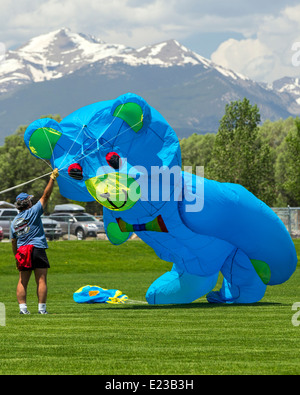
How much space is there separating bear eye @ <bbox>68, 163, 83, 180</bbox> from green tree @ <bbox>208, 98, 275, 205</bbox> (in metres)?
52.7

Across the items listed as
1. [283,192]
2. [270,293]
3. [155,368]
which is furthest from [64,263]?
[283,192]

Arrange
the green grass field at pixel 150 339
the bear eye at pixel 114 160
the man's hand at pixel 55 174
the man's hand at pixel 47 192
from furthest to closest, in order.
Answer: the bear eye at pixel 114 160 < the man's hand at pixel 55 174 < the man's hand at pixel 47 192 < the green grass field at pixel 150 339

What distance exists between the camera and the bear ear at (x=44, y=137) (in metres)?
14.0

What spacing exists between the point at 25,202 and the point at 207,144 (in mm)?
98271

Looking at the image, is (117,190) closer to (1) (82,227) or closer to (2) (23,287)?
(2) (23,287)

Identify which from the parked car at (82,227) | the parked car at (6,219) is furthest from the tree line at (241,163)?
the parked car at (6,219)

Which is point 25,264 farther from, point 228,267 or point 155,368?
point 155,368

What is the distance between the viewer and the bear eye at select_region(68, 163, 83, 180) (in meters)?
13.7

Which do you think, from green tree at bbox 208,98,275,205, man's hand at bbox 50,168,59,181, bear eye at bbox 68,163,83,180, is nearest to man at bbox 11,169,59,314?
man's hand at bbox 50,168,59,181

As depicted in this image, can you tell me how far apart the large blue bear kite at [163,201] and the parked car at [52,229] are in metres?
31.7

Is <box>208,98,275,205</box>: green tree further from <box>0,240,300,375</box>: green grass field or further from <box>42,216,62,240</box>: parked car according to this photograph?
<box>0,240,300,375</box>: green grass field

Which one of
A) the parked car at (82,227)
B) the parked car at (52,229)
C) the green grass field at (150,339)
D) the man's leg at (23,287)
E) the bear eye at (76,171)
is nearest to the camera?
the green grass field at (150,339)

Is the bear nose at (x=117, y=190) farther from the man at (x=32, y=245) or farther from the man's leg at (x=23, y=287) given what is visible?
the man's leg at (x=23, y=287)

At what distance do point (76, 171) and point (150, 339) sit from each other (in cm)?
455
